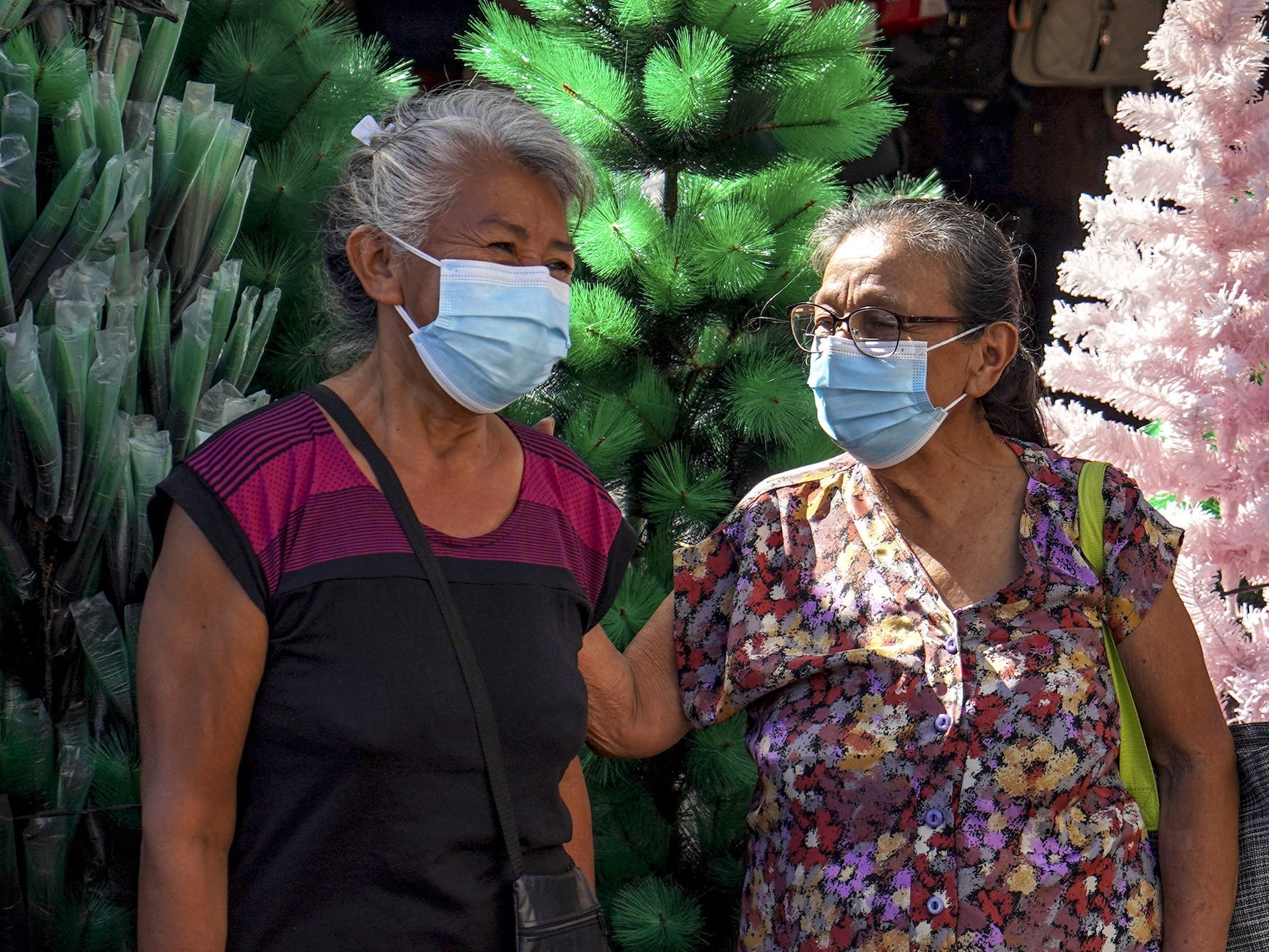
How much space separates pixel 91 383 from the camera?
70.3 inches

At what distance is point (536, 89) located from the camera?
260 cm

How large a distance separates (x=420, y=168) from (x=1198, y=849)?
1.53 metres

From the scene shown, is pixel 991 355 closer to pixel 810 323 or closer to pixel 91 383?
pixel 810 323

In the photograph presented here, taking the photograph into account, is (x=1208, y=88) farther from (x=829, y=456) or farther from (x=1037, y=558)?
(x=1037, y=558)

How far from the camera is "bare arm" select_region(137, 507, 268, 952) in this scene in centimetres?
142

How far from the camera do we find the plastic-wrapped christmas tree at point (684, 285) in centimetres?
251

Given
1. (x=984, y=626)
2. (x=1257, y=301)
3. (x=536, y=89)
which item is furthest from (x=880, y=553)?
(x=1257, y=301)

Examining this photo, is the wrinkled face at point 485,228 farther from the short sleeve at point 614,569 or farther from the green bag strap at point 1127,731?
the green bag strap at point 1127,731

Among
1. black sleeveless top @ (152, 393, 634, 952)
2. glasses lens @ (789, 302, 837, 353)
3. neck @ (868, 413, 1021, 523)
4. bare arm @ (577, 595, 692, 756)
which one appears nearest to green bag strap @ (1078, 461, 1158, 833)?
neck @ (868, 413, 1021, 523)

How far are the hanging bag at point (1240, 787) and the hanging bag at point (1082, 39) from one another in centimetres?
321

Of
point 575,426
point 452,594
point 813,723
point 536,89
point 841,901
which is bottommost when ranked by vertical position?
point 841,901

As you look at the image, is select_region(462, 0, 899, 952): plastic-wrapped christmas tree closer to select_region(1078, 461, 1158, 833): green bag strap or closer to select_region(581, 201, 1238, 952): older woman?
select_region(581, 201, 1238, 952): older woman

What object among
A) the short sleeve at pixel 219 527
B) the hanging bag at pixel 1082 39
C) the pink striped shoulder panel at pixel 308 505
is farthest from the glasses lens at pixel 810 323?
the hanging bag at pixel 1082 39

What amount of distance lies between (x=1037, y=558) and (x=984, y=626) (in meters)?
0.14
